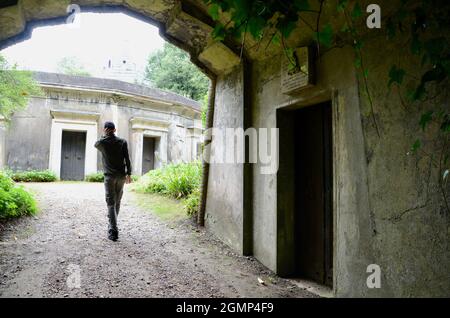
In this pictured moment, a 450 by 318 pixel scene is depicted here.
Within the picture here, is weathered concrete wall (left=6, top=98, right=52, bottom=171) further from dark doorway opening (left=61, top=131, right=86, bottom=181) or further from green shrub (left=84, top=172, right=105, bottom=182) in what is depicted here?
green shrub (left=84, top=172, right=105, bottom=182)

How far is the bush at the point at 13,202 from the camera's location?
581 cm

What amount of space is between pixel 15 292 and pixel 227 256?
2.82m

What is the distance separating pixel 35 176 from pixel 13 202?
25.8ft

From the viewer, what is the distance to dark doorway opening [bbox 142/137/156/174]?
17.8 m

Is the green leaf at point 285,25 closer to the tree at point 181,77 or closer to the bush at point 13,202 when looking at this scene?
the bush at point 13,202

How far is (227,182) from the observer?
573 centimetres

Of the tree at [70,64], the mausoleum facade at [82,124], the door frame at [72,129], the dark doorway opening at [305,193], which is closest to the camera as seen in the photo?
the dark doorway opening at [305,193]

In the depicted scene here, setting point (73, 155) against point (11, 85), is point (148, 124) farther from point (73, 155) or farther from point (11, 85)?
point (11, 85)

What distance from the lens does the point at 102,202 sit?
8.96m

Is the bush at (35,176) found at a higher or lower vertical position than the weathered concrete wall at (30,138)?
lower

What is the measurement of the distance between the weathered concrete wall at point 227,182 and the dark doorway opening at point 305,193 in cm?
84

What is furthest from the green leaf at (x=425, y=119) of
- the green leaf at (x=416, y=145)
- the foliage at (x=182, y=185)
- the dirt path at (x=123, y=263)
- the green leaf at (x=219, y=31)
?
the foliage at (x=182, y=185)

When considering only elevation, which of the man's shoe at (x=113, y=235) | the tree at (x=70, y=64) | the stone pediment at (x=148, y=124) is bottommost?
the man's shoe at (x=113, y=235)
